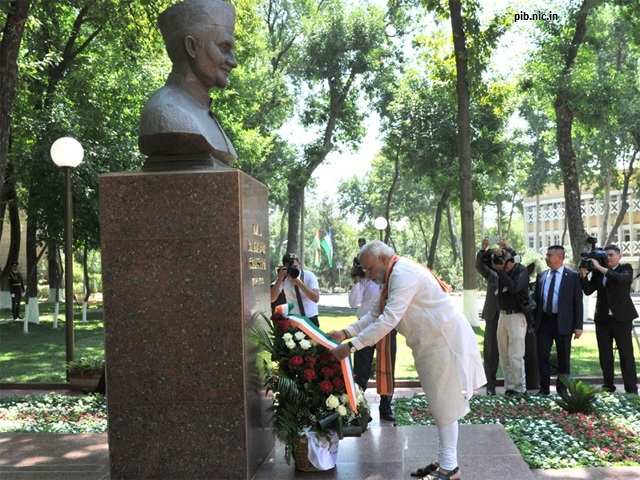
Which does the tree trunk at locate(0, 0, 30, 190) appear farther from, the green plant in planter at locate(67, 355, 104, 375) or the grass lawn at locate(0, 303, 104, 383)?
the grass lawn at locate(0, 303, 104, 383)

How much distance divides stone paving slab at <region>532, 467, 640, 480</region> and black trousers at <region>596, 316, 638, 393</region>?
11.4ft

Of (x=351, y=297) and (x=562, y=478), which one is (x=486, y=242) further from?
(x=562, y=478)

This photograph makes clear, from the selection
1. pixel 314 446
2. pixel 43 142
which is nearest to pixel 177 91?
pixel 314 446

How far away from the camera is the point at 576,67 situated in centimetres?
1925

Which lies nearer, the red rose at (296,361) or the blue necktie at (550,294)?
the red rose at (296,361)

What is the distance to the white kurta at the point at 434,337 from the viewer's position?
5070 mm

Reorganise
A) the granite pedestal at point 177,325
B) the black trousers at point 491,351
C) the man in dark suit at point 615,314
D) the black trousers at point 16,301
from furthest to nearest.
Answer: the black trousers at point 16,301
the black trousers at point 491,351
the man in dark suit at point 615,314
the granite pedestal at point 177,325

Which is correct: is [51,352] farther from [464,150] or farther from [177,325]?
[177,325]

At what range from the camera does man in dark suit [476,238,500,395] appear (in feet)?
30.1

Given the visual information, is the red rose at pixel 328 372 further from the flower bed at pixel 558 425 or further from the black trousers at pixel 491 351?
A: the black trousers at pixel 491 351

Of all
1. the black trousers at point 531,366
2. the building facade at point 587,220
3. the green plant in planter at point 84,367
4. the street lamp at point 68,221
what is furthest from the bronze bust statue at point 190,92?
the building facade at point 587,220

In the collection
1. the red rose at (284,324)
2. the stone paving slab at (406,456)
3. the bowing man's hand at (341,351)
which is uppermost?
the red rose at (284,324)

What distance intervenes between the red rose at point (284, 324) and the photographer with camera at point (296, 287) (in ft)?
13.7

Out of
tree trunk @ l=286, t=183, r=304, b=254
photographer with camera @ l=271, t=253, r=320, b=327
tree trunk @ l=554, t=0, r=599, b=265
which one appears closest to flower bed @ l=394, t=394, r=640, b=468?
photographer with camera @ l=271, t=253, r=320, b=327
